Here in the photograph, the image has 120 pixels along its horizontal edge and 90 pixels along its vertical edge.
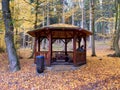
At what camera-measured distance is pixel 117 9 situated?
2133 centimetres

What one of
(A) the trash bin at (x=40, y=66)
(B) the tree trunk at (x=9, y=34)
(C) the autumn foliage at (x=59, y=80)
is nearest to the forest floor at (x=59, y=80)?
(C) the autumn foliage at (x=59, y=80)

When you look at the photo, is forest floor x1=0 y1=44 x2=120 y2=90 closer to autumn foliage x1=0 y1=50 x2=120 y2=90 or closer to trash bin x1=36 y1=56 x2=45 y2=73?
autumn foliage x1=0 y1=50 x2=120 y2=90

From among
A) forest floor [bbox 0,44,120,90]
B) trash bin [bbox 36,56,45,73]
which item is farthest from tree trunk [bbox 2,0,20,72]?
trash bin [bbox 36,56,45,73]

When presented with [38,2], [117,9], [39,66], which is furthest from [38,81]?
[117,9]

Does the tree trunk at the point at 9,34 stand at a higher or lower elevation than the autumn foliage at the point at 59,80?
higher

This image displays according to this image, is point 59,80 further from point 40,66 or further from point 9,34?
point 9,34

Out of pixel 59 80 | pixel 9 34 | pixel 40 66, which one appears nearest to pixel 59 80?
pixel 59 80

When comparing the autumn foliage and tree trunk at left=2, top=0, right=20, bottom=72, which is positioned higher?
tree trunk at left=2, top=0, right=20, bottom=72

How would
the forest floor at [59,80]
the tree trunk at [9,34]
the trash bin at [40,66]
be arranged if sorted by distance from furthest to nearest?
1. the tree trunk at [9,34]
2. the trash bin at [40,66]
3. the forest floor at [59,80]

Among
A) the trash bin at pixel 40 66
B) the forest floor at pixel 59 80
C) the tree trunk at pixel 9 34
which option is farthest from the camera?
the tree trunk at pixel 9 34

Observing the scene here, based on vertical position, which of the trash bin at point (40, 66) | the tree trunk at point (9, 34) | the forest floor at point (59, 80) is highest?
the tree trunk at point (9, 34)

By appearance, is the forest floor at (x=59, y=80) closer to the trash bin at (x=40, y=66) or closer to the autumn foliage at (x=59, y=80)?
the autumn foliage at (x=59, y=80)

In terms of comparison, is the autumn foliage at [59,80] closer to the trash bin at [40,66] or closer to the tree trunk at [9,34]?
the trash bin at [40,66]

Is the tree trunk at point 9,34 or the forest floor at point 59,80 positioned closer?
the forest floor at point 59,80
